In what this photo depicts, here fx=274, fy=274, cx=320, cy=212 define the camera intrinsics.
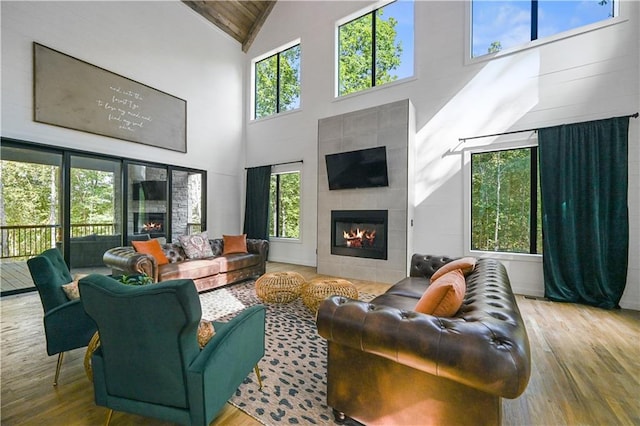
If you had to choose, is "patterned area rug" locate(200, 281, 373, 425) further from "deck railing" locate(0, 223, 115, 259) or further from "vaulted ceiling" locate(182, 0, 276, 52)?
"vaulted ceiling" locate(182, 0, 276, 52)

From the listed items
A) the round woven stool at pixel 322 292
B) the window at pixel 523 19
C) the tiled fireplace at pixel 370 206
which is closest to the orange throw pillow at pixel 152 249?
the round woven stool at pixel 322 292

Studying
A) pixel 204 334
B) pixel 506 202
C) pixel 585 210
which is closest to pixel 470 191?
pixel 506 202

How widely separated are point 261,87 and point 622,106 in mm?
6981

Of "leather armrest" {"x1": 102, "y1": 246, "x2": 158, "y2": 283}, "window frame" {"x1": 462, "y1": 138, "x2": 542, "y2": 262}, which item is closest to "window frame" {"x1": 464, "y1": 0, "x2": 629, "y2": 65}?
"window frame" {"x1": 462, "y1": 138, "x2": 542, "y2": 262}

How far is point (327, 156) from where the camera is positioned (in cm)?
524

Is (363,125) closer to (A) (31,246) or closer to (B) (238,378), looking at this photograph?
(B) (238,378)

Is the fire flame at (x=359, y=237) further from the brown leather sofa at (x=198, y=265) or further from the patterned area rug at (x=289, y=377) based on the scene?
the patterned area rug at (x=289, y=377)

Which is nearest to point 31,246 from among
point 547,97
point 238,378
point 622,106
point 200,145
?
point 200,145

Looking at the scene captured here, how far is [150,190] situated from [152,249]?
2248 mm

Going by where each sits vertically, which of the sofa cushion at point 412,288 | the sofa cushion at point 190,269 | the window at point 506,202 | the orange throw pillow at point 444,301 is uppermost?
the window at point 506,202

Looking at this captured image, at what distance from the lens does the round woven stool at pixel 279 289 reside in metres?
3.37

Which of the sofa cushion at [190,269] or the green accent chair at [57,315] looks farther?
the sofa cushion at [190,269]

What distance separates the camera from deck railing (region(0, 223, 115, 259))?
4.04m

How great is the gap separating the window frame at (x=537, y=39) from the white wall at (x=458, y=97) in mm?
35
